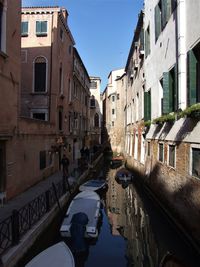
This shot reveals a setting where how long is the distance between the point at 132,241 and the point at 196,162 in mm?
2896

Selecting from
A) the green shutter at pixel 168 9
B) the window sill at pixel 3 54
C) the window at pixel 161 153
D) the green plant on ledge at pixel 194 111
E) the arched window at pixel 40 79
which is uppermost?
the green shutter at pixel 168 9

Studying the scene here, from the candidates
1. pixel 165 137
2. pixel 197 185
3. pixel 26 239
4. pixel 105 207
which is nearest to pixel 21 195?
pixel 105 207

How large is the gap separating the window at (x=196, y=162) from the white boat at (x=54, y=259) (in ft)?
12.4

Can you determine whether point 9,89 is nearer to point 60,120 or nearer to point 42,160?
point 42,160

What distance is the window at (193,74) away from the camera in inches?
334

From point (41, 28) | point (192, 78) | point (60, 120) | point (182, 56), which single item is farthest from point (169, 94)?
point (60, 120)

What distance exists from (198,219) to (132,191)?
9.25m

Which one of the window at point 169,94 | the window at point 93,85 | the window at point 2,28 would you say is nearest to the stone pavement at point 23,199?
the window at point 2,28

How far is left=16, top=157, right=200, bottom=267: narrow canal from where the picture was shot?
24.7ft

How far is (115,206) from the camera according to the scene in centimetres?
1363

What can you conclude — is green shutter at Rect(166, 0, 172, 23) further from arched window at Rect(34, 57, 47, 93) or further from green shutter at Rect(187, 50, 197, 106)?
arched window at Rect(34, 57, 47, 93)

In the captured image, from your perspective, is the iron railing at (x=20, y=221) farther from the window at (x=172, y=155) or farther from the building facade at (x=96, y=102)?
the building facade at (x=96, y=102)

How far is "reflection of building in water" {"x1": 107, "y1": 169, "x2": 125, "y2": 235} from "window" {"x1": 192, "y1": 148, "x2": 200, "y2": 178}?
3253 millimetres

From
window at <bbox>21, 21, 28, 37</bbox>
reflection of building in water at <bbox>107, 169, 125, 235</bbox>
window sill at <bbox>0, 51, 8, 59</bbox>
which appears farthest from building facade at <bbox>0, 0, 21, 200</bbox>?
window at <bbox>21, 21, 28, 37</bbox>
